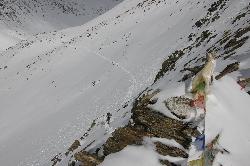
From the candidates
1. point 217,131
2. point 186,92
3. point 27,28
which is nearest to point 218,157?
point 217,131

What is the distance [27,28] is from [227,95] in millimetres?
69742

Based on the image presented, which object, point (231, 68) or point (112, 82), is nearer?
point (231, 68)

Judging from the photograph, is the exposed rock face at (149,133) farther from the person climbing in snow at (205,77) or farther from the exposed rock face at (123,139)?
the person climbing in snow at (205,77)

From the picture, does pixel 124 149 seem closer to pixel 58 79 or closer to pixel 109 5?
pixel 58 79

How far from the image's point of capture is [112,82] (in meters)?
31.0

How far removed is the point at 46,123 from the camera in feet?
92.7

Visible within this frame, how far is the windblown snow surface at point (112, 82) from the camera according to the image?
12.2m

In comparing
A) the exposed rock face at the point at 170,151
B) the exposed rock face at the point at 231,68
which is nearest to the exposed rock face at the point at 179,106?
the exposed rock face at the point at 170,151

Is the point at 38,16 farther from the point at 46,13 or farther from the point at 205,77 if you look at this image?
the point at 205,77

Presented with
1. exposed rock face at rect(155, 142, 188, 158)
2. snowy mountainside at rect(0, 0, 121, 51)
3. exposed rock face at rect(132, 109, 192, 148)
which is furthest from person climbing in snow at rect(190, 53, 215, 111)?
snowy mountainside at rect(0, 0, 121, 51)

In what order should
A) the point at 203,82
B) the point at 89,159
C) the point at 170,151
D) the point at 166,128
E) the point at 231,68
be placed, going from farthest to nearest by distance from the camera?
the point at 231,68
the point at 89,159
the point at 203,82
the point at 166,128
the point at 170,151

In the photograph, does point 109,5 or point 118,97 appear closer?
point 118,97

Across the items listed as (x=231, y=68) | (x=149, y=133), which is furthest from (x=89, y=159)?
(x=231, y=68)

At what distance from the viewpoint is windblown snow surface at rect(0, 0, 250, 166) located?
12.2 metres
